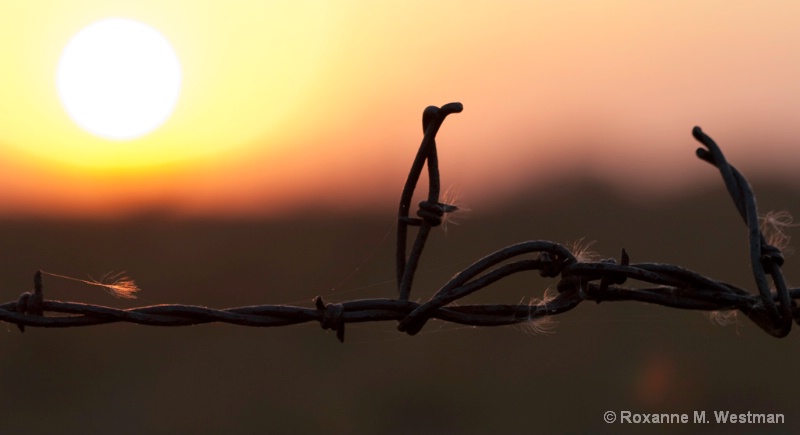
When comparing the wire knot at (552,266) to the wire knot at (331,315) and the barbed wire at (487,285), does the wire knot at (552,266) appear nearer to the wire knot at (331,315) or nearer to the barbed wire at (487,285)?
the barbed wire at (487,285)

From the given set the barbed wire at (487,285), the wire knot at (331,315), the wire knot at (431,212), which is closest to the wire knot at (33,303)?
the barbed wire at (487,285)

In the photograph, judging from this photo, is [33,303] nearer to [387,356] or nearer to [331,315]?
[331,315]

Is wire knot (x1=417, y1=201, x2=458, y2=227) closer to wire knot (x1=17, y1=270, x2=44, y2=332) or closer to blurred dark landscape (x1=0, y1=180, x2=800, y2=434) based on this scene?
wire knot (x1=17, y1=270, x2=44, y2=332)

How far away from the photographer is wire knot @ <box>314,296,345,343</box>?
1.82m

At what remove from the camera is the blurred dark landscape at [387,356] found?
23.2ft

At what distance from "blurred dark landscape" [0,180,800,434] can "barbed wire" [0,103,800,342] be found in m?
2.65

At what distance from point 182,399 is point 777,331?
6.33 meters

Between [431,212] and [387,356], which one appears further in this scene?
[387,356]

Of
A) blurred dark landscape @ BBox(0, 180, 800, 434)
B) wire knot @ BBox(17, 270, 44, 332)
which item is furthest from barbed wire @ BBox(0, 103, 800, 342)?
blurred dark landscape @ BBox(0, 180, 800, 434)

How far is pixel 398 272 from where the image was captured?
5.95 ft

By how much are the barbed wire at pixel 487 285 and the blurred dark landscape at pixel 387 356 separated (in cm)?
265

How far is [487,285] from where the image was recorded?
181cm

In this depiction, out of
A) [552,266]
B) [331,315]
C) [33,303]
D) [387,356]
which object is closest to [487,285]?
[552,266]

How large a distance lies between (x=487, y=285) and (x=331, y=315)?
31 cm
